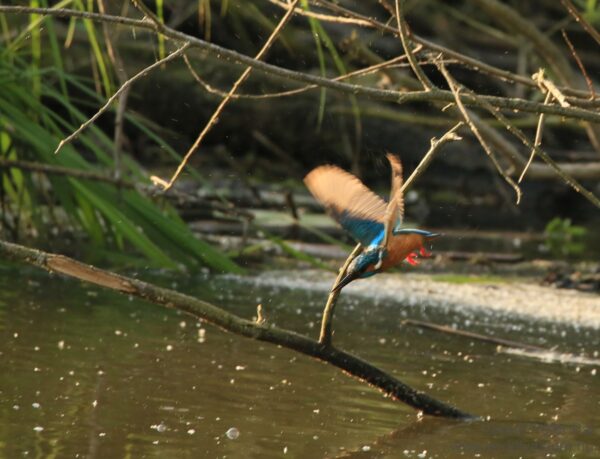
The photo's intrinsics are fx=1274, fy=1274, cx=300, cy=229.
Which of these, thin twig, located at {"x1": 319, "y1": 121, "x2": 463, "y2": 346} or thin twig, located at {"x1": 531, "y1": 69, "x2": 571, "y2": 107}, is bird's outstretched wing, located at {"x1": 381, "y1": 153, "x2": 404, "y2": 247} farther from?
thin twig, located at {"x1": 531, "y1": 69, "x2": 571, "y2": 107}

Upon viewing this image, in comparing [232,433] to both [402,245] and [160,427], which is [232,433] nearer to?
[160,427]

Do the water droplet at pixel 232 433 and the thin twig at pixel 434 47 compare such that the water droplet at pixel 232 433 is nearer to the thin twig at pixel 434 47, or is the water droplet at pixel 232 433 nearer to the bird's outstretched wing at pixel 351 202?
the bird's outstretched wing at pixel 351 202

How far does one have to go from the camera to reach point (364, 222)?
2512 mm

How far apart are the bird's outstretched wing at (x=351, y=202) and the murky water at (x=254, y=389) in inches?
18.3

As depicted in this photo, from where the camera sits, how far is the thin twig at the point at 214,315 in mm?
2619

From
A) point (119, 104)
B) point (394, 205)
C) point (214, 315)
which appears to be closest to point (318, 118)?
point (119, 104)

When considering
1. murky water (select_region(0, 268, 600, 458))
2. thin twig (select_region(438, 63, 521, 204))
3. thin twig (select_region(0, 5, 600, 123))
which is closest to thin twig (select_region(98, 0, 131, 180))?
murky water (select_region(0, 268, 600, 458))

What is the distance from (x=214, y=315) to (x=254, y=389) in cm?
56

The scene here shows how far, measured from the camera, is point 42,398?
114 inches

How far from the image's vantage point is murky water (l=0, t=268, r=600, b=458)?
104 inches

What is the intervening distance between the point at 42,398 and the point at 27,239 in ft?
9.12

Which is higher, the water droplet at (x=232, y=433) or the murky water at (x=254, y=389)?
the murky water at (x=254, y=389)

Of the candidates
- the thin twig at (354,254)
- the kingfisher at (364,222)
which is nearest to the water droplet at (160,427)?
the thin twig at (354,254)

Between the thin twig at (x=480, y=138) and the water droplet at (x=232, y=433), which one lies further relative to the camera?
the water droplet at (x=232, y=433)
